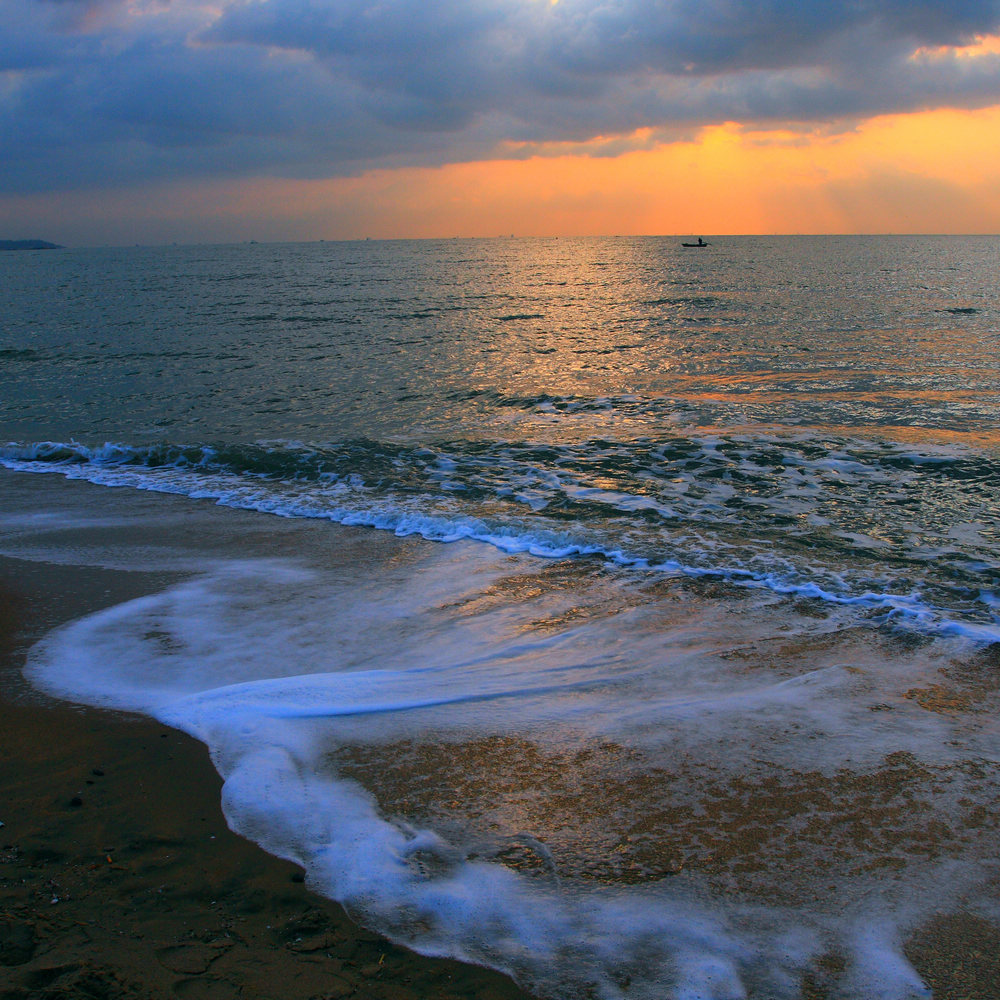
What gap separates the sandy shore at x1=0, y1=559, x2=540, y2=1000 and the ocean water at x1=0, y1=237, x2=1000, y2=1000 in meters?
0.15

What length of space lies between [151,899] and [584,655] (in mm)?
3101

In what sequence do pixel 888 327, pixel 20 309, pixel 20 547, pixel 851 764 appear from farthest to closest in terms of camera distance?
pixel 20 309, pixel 888 327, pixel 20 547, pixel 851 764

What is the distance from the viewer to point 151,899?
2.95 m

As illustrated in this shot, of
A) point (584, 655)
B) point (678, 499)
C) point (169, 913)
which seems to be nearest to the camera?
point (169, 913)

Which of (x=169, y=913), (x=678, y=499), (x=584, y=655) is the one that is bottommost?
(x=169, y=913)

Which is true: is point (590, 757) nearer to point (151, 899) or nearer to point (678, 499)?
point (151, 899)

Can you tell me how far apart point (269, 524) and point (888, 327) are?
25.5 m

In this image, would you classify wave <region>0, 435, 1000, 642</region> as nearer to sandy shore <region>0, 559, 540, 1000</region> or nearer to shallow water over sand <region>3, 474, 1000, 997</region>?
shallow water over sand <region>3, 474, 1000, 997</region>

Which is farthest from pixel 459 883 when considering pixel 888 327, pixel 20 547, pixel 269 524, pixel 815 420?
pixel 888 327

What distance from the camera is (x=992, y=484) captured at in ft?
30.4

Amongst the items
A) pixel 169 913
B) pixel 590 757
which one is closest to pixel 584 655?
pixel 590 757

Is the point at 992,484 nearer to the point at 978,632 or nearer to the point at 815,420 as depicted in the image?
the point at 815,420

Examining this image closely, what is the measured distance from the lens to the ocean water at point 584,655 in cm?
299

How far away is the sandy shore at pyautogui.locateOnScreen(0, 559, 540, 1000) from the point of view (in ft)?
8.41
